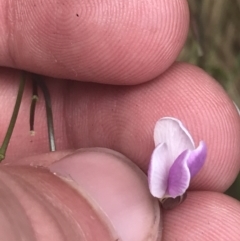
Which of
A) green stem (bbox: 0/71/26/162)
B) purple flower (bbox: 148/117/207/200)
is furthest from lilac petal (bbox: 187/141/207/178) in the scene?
green stem (bbox: 0/71/26/162)

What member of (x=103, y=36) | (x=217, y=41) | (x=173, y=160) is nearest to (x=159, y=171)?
(x=173, y=160)

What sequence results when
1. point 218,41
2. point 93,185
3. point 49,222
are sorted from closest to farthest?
1. point 49,222
2. point 93,185
3. point 218,41

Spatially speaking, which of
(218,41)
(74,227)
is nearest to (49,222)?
(74,227)

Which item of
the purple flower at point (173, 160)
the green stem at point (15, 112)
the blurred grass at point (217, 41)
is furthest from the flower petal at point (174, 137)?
the blurred grass at point (217, 41)

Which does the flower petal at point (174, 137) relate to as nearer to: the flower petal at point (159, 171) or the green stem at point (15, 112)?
the flower petal at point (159, 171)

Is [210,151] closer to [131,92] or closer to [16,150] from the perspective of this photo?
[131,92]

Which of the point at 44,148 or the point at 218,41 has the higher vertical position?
the point at 218,41

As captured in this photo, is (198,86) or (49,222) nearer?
(49,222)

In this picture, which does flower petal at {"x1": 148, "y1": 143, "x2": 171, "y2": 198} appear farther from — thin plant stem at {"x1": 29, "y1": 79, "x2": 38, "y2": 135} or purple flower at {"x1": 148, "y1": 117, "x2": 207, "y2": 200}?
thin plant stem at {"x1": 29, "y1": 79, "x2": 38, "y2": 135}
